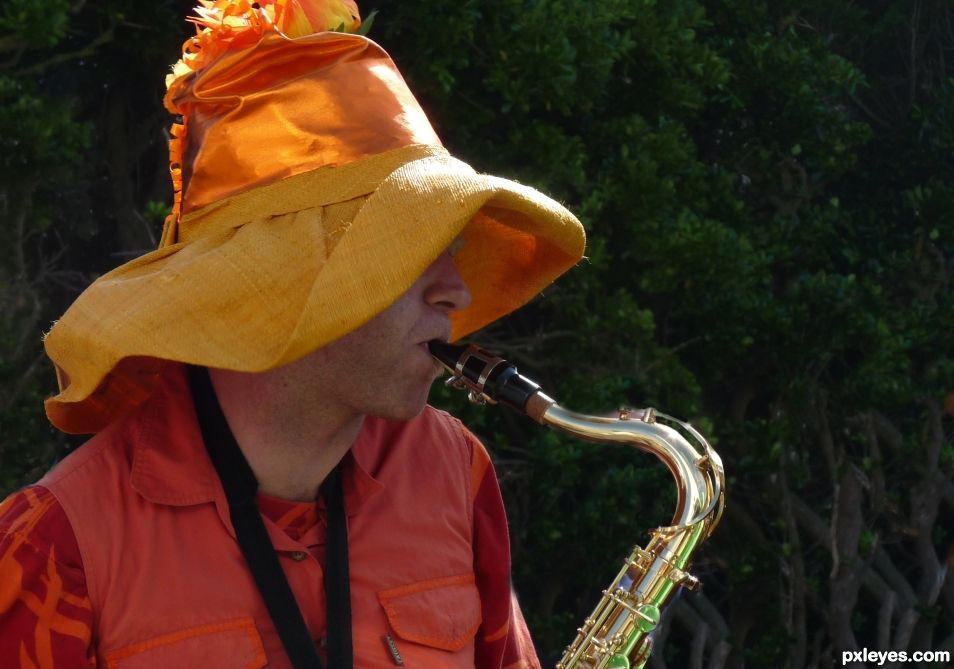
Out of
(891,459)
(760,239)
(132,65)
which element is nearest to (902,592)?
(891,459)

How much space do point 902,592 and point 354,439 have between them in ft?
13.8

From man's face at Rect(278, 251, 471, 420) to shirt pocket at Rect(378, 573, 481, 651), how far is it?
0.32 metres

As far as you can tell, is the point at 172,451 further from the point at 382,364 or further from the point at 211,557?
the point at 382,364

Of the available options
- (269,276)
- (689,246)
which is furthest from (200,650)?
(689,246)

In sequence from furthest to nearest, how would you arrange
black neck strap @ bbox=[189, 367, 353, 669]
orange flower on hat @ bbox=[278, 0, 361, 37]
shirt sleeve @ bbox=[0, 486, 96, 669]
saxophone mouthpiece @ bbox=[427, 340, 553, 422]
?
saxophone mouthpiece @ bbox=[427, 340, 553, 422]
orange flower on hat @ bbox=[278, 0, 361, 37]
black neck strap @ bbox=[189, 367, 353, 669]
shirt sleeve @ bbox=[0, 486, 96, 669]

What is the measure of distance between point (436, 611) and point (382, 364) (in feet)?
1.52

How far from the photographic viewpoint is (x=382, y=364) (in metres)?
2.11

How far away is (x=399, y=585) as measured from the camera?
87.4 inches

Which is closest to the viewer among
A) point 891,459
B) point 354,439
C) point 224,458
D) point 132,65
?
point 224,458

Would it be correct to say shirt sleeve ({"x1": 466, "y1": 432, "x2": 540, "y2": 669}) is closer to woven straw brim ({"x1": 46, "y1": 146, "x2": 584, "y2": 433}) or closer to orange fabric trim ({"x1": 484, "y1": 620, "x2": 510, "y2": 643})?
orange fabric trim ({"x1": 484, "y1": 620, "x2": 510, "y2": 643})

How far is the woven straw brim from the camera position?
1897 millimetres

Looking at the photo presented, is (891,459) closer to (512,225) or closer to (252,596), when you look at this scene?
(512,225)

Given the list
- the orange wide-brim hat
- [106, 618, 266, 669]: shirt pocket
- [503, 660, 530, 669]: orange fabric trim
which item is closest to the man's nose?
the orange wide-brim hat

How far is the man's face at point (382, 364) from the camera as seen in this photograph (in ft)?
6.88
